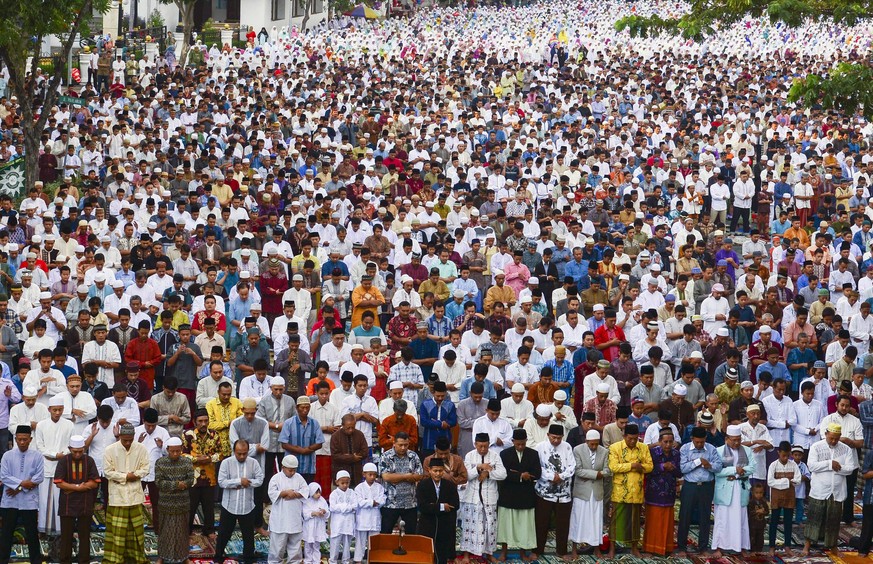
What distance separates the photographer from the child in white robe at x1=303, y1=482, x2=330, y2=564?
42.1 ft

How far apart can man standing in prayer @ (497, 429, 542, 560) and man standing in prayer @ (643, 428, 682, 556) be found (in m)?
1.08

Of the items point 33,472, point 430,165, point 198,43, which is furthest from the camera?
point 198,43

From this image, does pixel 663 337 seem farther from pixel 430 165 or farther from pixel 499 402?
pixel 430 165

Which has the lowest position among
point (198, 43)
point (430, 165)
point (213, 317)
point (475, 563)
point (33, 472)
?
point (475, 563)

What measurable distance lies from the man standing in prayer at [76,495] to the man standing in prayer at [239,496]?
3.65 feet

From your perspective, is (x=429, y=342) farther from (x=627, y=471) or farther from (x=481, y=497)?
(x=627, y=471)

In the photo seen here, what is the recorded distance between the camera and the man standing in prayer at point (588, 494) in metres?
13.4

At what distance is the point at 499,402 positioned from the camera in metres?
13.8

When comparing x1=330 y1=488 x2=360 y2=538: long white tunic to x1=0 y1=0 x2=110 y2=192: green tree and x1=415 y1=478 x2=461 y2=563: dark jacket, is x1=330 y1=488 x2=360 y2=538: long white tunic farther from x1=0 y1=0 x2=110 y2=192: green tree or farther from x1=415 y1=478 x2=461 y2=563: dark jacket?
x1=0 y1=0 x2=110 y2=192: green tree

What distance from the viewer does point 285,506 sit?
41.9 ft

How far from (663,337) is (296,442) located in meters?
4.88

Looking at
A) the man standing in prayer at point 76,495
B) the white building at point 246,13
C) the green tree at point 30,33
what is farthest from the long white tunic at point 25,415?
the white building at point 246,13

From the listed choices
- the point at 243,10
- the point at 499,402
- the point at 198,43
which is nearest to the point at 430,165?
the point at 499,402

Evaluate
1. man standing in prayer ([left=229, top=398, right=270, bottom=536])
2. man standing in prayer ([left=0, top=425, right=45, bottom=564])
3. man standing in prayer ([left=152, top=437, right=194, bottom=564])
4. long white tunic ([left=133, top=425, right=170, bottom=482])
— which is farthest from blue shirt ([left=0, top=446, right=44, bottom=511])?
man standing in prayer ([left=229, top=398, right=270, bottom=536])
